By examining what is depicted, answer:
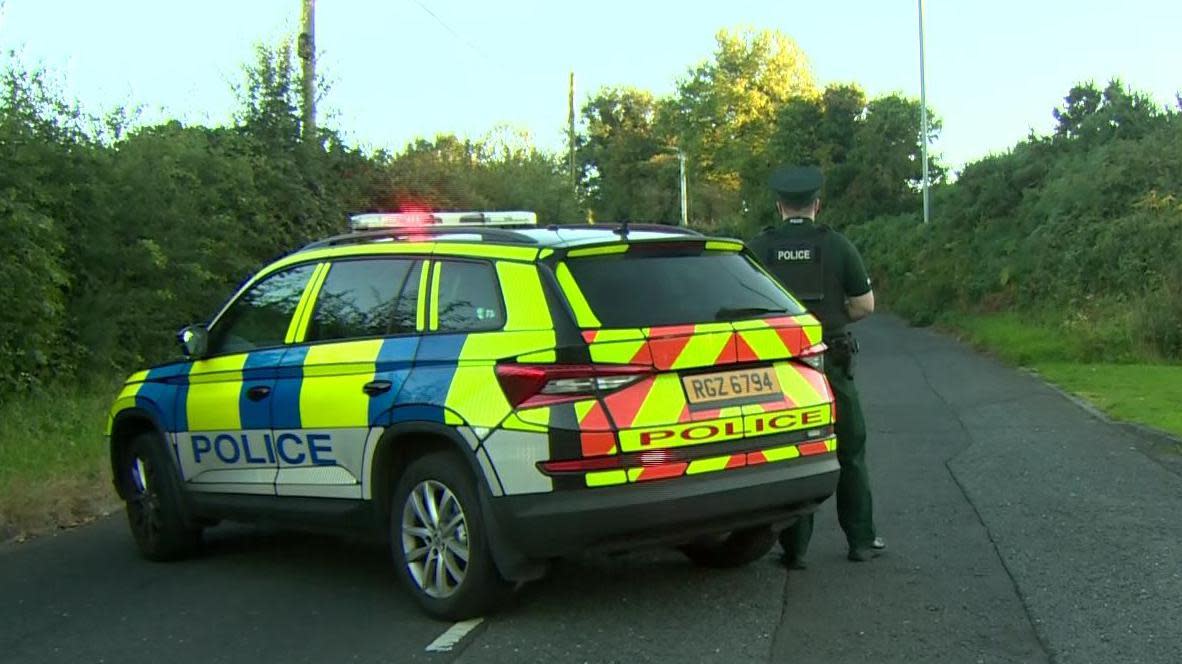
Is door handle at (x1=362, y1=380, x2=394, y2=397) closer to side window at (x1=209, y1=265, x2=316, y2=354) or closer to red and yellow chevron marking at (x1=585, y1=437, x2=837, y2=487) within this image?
side window at (x1=209, y1=265, x2=316, y2=354)

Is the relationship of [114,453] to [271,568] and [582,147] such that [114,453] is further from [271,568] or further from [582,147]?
[582,147]

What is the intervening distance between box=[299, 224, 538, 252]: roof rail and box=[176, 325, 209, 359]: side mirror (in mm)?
798

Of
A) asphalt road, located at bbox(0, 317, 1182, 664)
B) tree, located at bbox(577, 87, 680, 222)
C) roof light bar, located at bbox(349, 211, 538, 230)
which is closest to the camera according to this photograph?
asphalt road, located at bbox(0, 317, 1182, 664)

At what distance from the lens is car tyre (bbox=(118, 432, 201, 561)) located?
6746 millimetres

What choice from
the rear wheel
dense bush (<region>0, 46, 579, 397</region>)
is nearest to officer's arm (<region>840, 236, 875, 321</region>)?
the rear wheel

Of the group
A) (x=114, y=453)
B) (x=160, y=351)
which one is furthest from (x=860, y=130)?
(x=114, y=453)

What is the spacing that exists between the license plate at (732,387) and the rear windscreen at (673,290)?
27cm

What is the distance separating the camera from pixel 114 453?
282 inches

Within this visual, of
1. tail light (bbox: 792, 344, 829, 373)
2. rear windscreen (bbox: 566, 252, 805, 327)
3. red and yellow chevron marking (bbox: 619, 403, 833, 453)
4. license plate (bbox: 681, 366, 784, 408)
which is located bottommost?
red and yellow chevron marking (bbox: 619, 403, 833, 453)

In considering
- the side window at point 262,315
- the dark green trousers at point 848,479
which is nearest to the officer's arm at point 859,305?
the dark green trousers at point 848,479

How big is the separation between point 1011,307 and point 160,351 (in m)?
18.2

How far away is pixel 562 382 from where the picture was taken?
4766mm

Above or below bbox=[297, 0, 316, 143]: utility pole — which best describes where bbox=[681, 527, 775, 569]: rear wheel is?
below

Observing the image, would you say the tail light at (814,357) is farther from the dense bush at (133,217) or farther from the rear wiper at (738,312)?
the dense bush at (133,217)
